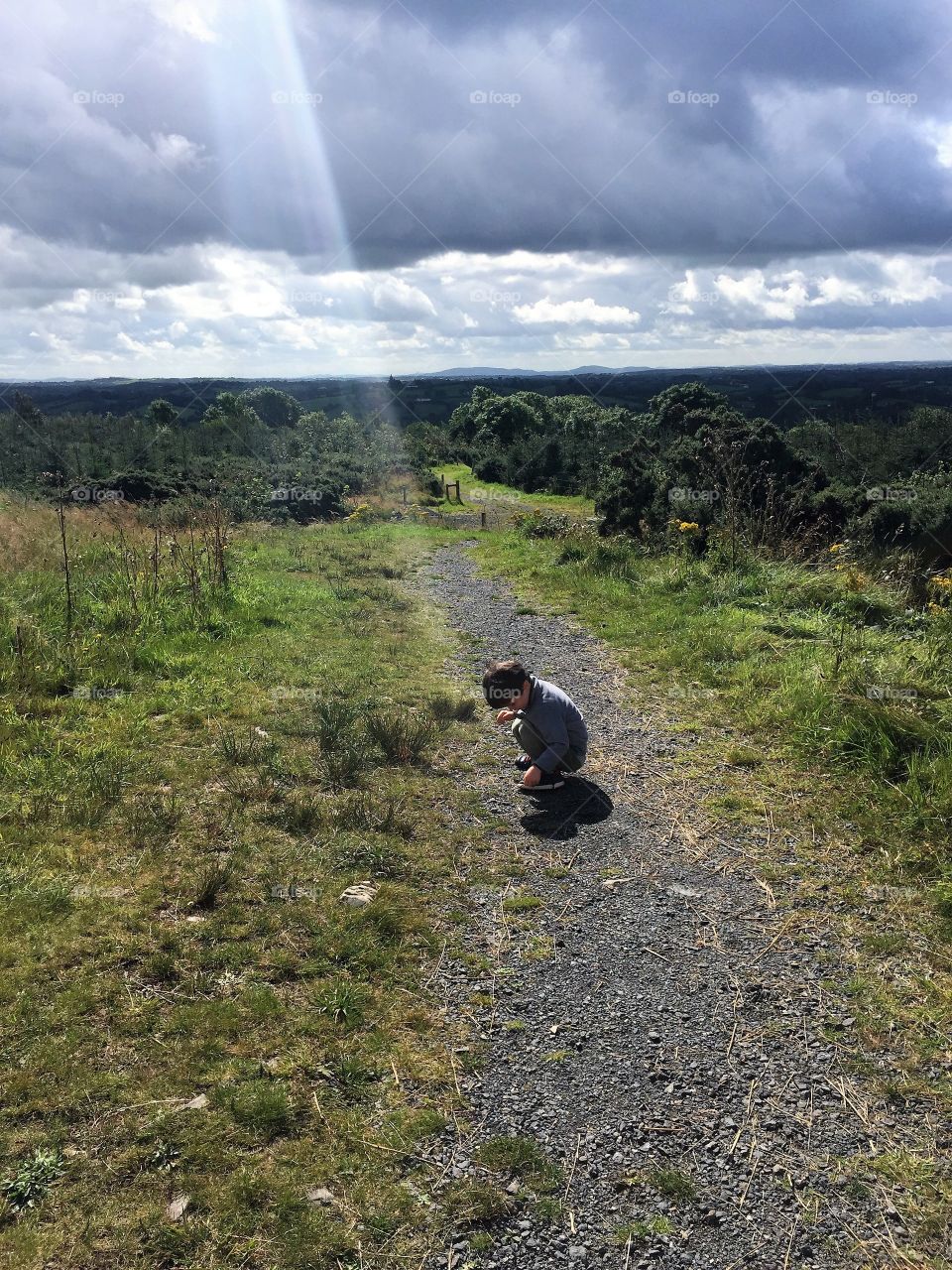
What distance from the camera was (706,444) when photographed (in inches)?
683

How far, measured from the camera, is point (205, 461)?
30.0 meters

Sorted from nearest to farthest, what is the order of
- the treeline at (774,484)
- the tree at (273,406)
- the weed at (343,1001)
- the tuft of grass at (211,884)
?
the weed at (343,1001)
the tuft of grass at (211,884)
the treeline at (774,484)
the tree at (273,406)

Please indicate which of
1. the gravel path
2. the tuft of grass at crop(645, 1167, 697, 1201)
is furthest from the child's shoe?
the tuft of grass at crop(645, 1167, 697, 1201)

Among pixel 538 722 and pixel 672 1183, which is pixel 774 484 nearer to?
pixel 538 722

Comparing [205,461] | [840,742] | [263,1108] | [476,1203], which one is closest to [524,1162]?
[476,1203]

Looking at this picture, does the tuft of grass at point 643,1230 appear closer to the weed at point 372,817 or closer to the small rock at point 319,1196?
the small rock at point 319,1196

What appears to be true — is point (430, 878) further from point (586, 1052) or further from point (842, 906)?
point (842, 906)

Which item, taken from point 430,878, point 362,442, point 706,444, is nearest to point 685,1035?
point 430,878

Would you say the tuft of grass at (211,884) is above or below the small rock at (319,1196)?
above

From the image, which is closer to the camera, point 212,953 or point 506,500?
point 212,953

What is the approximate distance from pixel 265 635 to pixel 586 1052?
23.0 ft

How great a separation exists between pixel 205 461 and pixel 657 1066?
30.0 meters

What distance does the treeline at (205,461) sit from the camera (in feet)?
77.6

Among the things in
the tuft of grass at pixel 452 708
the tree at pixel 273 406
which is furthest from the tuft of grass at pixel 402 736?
the tree at pixel 273 406
